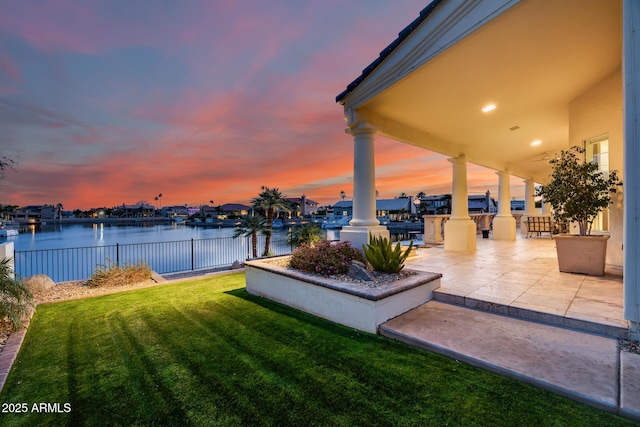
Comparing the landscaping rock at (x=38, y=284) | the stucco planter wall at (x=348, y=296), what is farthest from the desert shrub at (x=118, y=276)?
the stucco planter wall at (x=348, y=296)

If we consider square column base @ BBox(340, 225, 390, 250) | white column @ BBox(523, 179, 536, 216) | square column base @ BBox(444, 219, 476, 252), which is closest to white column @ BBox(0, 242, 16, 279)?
square column base @ BBox(340, 225, 390, 250)

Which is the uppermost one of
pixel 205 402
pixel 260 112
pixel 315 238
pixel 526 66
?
pixel 260 112

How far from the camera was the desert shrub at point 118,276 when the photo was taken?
6.06 meters

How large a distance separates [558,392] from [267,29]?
8.56 m

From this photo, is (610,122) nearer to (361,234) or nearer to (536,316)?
(536,316)

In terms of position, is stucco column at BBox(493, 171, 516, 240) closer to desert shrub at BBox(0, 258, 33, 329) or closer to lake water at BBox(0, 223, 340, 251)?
lake water at BBox(0, 223, 340, 251)

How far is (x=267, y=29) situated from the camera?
6945 mm

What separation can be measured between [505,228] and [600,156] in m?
5.73

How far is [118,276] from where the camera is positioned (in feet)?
20.4

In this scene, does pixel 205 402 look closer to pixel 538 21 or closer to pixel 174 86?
pixel 538 21

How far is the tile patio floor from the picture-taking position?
298 centimetres

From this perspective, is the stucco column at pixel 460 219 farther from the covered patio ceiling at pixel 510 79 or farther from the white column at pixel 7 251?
the white column at pixel 7 251

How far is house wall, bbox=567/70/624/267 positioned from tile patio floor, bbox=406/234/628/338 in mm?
653

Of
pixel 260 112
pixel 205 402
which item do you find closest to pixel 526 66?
pixel 205 402
